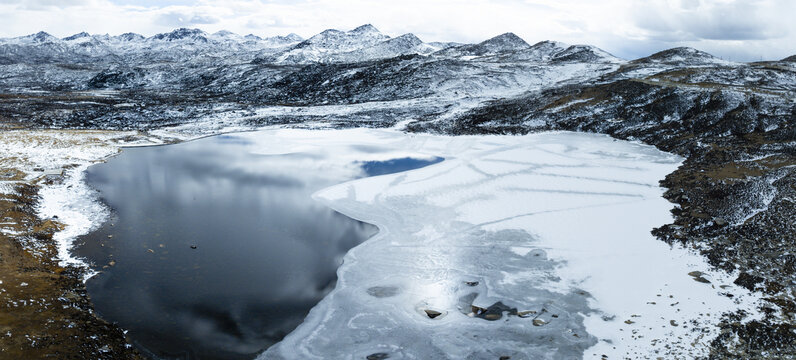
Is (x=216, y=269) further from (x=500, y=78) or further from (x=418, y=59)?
(x=418, y=59)

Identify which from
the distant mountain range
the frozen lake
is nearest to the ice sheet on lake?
the frozen lake

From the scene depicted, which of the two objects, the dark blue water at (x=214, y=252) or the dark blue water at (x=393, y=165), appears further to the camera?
the dark blue water at (x=393, y=165)

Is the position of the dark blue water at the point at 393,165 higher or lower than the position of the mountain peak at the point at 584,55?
lower

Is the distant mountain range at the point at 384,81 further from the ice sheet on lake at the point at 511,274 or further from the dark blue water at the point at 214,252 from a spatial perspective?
the dark blue water at the point at 214,252

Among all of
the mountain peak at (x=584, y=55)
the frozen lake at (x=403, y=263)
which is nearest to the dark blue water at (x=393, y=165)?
the frozen lake at (x=403, y=263)

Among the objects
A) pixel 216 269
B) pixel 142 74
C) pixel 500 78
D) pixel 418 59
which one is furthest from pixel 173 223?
pixel 142 74

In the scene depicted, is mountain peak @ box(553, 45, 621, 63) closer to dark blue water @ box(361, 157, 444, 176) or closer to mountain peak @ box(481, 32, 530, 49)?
mountain peak @ box(481, 32, 530, 49)
